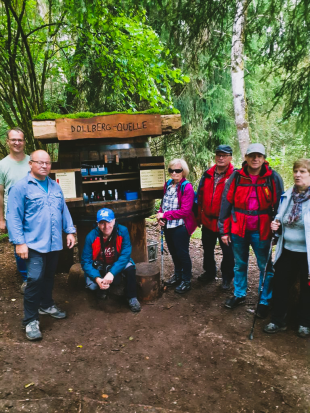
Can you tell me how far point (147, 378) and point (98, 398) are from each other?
0.44 m

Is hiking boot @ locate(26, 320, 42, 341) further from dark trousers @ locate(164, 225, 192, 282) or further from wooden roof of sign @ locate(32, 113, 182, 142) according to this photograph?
wooden roof of sign @ locate(32, 113, 182, 142)

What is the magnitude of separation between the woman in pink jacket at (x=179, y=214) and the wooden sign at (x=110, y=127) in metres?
0.60

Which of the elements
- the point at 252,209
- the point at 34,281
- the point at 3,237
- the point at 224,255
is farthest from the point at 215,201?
the point at 3,237

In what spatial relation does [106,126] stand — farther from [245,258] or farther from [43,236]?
[245,258]

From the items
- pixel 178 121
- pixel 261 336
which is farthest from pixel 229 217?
pixel 178 121

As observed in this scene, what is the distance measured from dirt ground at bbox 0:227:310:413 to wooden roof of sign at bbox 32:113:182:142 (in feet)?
7.05

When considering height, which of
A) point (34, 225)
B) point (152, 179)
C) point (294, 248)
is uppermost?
point (152, 179)

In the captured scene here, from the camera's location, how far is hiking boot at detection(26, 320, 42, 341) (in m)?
2.97

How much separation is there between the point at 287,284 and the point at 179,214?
1.47m

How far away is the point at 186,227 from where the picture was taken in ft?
12.9

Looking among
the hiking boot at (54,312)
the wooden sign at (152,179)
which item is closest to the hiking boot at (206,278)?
the wooden sign at (152,179)

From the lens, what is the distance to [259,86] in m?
7.89

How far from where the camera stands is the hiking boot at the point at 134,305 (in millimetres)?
3602

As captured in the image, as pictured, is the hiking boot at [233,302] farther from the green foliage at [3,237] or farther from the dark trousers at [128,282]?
the green foliage at [3,237]
